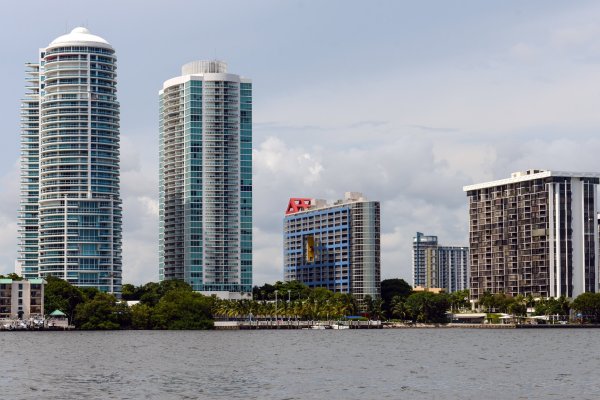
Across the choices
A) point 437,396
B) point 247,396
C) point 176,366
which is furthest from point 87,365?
point 437,396

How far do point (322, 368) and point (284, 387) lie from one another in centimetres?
2963

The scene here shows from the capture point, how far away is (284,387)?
366ft

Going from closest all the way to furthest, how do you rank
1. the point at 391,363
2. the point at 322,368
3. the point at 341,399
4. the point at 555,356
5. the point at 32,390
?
1. the point at 341,399
2. the point at 32,390
3. the point at 322,368
4. the point at 391,363
5. the point at 555,356

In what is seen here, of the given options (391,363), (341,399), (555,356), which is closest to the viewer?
(341,399)

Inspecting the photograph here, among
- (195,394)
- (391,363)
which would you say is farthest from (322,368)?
(195,394)

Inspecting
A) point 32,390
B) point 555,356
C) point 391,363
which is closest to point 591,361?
point 555,356

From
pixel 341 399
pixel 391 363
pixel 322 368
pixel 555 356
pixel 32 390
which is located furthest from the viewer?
pixel 555 356

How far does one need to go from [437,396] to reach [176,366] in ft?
165

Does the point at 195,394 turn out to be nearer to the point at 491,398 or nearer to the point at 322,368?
the point at 491,398

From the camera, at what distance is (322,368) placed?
5536 inches

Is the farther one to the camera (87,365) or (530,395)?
(87,365)

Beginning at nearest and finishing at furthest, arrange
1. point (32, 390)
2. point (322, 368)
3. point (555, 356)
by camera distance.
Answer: point (32, 390)
point (322, 368)
point (555, 356)

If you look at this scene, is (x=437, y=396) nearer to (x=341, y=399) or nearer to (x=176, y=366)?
(x=341, y=399)

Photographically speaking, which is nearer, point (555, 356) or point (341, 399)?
point (341, 399)
